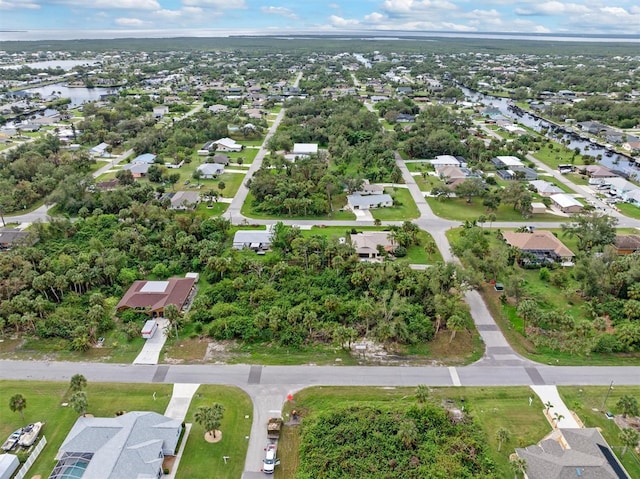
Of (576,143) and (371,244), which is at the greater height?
(371,244)

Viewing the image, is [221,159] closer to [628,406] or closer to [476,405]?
[476,405]

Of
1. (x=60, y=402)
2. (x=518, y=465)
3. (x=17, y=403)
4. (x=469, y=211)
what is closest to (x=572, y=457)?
(x=518, y=465)

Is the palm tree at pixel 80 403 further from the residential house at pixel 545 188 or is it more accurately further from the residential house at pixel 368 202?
the residential house at pixel 545 188

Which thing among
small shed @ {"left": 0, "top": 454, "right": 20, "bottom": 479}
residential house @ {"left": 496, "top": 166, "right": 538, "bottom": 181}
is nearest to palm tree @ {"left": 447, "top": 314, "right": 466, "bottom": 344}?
small shed @ {"left": 0, "top": 454, "right": 20, "bottom": 479}

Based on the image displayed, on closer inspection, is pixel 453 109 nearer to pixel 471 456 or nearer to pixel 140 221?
pixel 140 221

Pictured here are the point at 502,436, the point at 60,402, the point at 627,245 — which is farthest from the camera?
the point at 627,245

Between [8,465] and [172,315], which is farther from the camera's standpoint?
[172,315]
